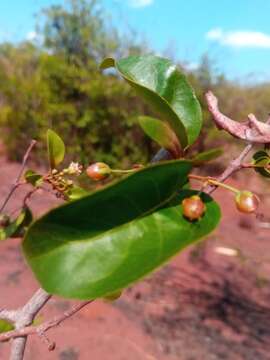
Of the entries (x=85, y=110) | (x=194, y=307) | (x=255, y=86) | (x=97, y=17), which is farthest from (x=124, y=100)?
(x=255, y=86)

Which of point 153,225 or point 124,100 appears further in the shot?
point 124,100

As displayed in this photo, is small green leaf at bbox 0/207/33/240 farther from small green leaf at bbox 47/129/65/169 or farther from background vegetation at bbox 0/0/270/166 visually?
background vegetation at bbox 0/0/270/166

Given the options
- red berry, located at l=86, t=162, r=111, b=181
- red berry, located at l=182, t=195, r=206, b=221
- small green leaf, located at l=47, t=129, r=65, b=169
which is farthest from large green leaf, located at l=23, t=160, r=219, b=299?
small green leaf, located at l=47, t=129, r=65, b=169

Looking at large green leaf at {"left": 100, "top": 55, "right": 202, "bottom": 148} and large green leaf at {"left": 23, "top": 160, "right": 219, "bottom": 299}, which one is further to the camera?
large green leaf at {"left": 100, "top": 55, "right": 202, "bottom": 148}

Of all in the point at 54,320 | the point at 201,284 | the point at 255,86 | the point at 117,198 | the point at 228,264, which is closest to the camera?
the point at 117,198

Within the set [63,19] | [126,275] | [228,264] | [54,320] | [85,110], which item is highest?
[126,275]

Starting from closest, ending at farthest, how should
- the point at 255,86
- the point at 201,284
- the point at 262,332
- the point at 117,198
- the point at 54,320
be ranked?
the point at 117,198
the point at 54,320
the point at 262,332
the point at 201,284
the point at 255,86

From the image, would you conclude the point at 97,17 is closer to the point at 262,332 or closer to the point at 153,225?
the point at 262,332
